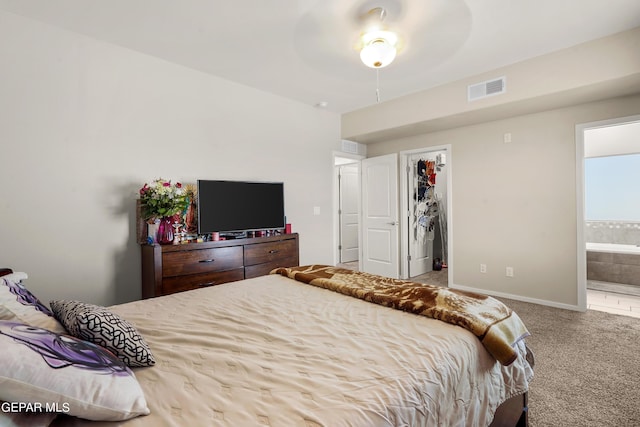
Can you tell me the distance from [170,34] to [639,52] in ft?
13.2

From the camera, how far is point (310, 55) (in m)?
3.07

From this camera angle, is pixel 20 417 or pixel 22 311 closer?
pixel 20 417

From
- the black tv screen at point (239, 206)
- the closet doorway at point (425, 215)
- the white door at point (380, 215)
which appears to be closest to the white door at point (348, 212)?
the white door at point (380, 215)

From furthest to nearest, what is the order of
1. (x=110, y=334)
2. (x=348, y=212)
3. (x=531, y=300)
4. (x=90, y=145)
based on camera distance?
(x=348, y=212) < (x=531, y=300) < (x=90, y=145) < (x=110, y=334)

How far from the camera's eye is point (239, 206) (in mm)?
3518

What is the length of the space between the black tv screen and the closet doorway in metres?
2.27

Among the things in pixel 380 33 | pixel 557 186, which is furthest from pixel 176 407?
pixel 557 186

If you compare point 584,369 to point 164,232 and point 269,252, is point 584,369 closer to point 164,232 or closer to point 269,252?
point 269,252

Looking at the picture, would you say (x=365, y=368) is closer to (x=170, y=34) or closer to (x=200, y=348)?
(x=200, y=348)

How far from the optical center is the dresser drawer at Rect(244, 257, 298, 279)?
3398mm

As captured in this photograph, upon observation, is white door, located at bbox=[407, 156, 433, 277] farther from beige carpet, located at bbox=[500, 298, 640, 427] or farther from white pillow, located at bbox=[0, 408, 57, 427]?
white pillow, located at bbox=[0, 408, 57, 427]

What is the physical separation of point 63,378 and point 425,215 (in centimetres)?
564

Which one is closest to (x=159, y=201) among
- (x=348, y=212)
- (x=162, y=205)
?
(x=162, y=205)

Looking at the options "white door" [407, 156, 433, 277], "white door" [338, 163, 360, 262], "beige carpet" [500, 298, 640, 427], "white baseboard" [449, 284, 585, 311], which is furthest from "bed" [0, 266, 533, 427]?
"white door" [338, 163, 360, 262]
